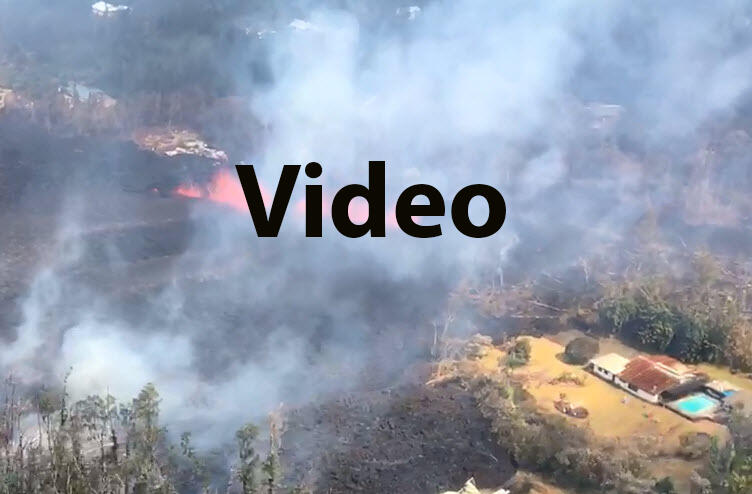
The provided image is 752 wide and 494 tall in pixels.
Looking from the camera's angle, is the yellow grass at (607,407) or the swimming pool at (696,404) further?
the swimming pool at (696,404)

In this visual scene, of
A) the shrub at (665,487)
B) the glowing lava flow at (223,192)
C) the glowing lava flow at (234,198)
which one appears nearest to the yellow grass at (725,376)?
the shrub at (665,487)

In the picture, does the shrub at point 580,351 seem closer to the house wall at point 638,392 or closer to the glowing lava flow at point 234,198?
the house wall at point 638,392

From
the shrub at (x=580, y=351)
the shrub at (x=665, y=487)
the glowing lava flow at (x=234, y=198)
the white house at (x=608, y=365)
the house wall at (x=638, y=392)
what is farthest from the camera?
the glowing lava flow at (x=234, y=198)

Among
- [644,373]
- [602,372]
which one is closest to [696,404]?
[644,373]

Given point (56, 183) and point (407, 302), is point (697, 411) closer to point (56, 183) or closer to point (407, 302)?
point (407, 302)

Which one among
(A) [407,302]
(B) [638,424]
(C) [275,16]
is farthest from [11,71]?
(B) [638,424]

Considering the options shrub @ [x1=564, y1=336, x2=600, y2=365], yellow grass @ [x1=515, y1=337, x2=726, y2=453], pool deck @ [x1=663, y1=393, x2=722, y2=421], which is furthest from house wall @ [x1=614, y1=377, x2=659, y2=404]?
shrub @ [x1=564, y1=336, x2=600, y2=365]
